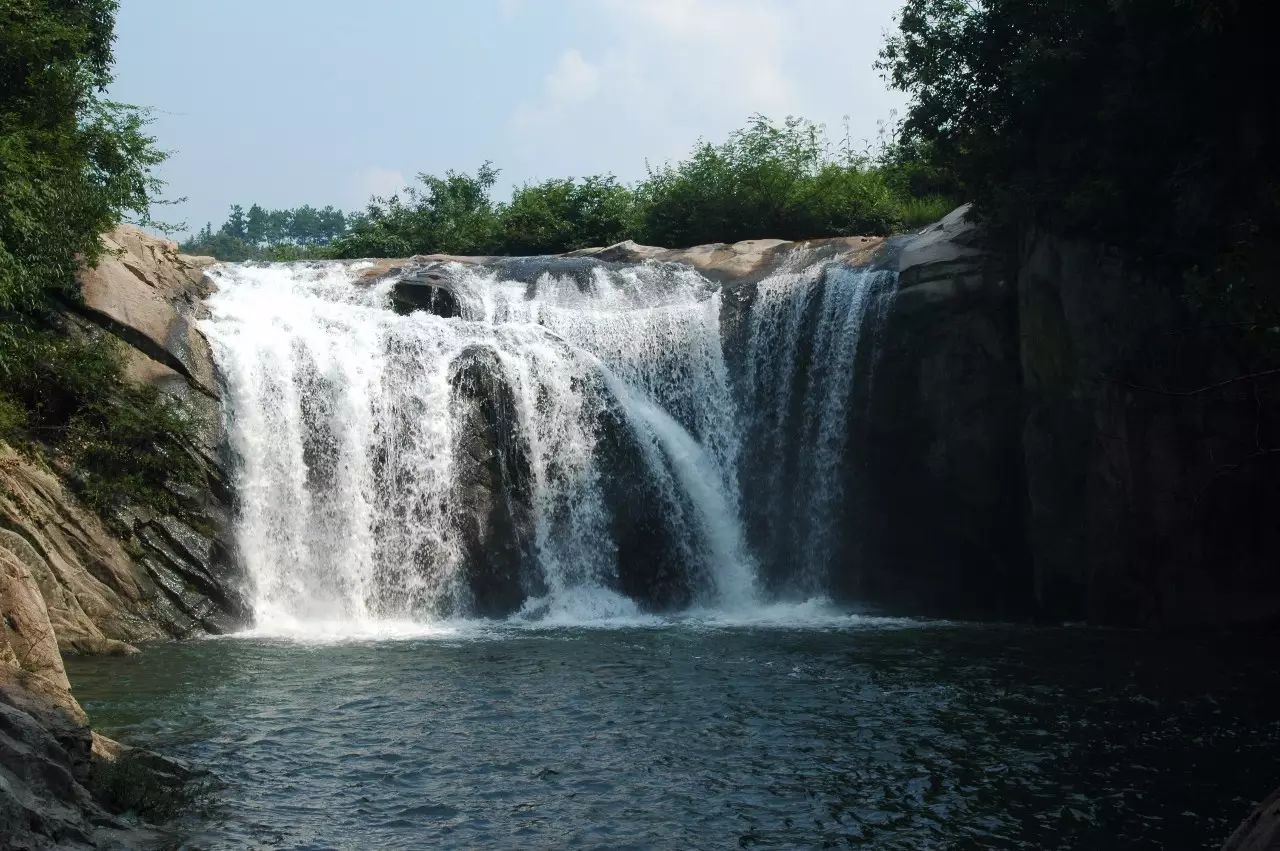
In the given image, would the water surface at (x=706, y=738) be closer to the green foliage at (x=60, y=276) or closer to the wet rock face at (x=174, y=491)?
the wet rock face at (x=174, y=491)

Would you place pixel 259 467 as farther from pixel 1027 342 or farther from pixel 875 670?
pixel 1027 342

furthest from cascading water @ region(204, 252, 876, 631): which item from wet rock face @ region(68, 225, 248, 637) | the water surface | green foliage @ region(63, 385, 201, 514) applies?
the water surface

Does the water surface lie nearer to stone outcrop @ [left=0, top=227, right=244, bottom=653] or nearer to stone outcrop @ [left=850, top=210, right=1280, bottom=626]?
stone outcrop @ [left=0, top=227, right=244, bottom=653]

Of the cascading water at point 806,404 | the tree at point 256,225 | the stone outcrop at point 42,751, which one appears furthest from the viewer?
the tree at point 256,225

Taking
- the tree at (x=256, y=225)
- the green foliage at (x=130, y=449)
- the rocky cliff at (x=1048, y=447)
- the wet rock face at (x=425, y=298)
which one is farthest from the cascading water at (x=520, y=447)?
the tree at (x=256, y=225)

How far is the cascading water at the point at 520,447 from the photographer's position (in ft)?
62.6

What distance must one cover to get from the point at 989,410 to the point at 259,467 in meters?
11.5

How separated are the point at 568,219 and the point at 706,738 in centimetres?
2584

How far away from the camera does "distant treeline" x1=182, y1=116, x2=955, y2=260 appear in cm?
3112

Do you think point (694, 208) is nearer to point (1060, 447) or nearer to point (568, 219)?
point (568, 219)

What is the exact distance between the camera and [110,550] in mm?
16703

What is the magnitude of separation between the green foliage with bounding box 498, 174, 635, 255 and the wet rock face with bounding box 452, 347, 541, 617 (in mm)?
14116

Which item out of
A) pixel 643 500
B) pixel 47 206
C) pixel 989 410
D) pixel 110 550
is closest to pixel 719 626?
pixel 643 500

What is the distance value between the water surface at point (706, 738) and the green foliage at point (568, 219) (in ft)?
65.3
